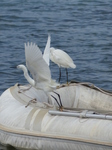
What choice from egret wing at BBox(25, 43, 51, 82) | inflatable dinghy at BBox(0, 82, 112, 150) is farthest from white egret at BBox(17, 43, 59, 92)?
inflatable dinghy at BBox(0, 82, 112, 150)

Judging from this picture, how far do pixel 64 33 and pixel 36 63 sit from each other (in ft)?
26.8

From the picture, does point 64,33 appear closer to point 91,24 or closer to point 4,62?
point 91,24

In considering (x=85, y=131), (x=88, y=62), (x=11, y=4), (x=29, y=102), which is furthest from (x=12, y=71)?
(x=11, y=4)

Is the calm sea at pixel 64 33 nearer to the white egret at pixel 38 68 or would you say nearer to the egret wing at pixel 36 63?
the white egret at pixel 38 68

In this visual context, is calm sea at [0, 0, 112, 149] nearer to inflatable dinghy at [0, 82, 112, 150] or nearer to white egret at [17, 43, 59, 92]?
inflatable dinghy at [0, 82, 112, 150]

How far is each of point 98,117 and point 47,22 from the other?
32.8ft

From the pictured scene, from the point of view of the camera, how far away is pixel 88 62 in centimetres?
1352

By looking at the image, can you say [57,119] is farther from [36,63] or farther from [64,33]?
[64,33]

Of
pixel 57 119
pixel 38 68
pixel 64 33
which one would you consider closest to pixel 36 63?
pixel 38 68

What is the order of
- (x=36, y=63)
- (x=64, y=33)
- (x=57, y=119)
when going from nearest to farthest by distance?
(x=57, y=119)
(x=36, y=63)
(x=64, y=33)

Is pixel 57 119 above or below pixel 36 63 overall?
below

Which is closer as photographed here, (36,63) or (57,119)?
(57,119)

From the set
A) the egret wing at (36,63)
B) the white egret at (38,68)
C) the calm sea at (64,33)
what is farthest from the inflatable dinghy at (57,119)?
the calm sea at (64,33)

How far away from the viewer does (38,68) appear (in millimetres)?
8125
